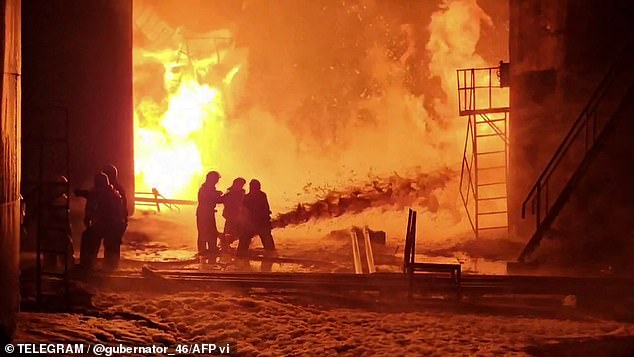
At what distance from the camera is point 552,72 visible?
14.2 m

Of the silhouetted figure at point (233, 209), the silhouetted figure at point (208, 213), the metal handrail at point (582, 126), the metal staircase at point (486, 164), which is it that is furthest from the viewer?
the metal staircase at point (486, 164)

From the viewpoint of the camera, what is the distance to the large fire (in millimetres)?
24859

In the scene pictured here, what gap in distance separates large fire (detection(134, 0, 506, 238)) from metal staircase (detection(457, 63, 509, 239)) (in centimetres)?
89

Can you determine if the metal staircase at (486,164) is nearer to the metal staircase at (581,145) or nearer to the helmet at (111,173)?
the metal staircase at (581,145)

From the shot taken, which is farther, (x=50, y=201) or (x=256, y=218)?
(x=256, y=218)

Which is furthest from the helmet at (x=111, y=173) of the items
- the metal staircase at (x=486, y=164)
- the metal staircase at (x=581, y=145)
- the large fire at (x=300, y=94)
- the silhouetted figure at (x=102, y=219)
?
the large fire at (x=300, y=94)

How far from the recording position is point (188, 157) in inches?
1013

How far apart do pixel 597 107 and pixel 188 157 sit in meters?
15.6

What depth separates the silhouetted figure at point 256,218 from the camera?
14.2 meters

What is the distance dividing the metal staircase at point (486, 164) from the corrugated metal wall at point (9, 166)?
11.0 metres

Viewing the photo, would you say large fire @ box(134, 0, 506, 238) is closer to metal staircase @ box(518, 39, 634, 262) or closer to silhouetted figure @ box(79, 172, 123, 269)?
metal staircase @ box(518, 39, 634, 262)

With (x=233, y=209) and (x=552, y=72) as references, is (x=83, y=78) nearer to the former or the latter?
(x=233, y=209)

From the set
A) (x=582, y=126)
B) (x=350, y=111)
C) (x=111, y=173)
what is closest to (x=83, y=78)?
(x=111, y=173)

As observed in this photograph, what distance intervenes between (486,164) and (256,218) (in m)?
9.32
